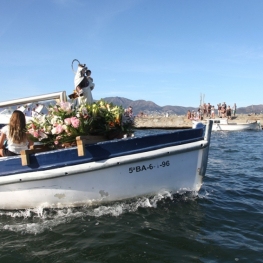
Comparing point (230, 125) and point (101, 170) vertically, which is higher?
point (101, 170)

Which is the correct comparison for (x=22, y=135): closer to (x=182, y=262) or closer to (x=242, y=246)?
(x=182, y=262)

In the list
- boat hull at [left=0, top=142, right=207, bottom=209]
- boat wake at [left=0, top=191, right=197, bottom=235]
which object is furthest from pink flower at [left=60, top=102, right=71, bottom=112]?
boat wake at [left=0, top=191, right=197, bottom=235]

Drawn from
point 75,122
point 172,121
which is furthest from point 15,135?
point 172,121

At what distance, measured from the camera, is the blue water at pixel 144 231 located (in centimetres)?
464

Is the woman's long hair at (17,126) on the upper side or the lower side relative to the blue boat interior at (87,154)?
upper

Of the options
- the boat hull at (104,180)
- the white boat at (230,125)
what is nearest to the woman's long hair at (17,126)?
the boat hull at (104,180)

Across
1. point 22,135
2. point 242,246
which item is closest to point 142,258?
point 242,246

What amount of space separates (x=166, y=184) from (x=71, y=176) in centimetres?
199

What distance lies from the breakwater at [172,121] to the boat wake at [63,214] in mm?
33004

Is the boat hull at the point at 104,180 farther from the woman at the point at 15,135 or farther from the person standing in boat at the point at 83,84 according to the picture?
the person standing in boat at the point at 83,84

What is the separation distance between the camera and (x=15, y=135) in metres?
6.14

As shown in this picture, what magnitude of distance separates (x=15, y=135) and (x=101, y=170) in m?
1.89

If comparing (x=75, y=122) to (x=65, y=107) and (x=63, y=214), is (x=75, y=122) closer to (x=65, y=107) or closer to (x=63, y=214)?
(x=65, y=107)

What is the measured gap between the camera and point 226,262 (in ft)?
14.4
